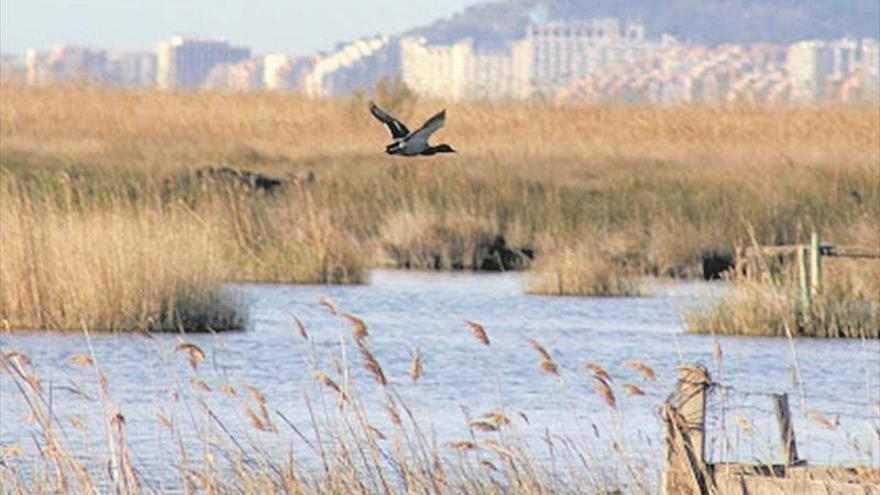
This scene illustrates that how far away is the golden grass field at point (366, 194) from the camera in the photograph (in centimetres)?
1650

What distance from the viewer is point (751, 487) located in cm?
770

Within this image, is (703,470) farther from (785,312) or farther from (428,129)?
(785,312)

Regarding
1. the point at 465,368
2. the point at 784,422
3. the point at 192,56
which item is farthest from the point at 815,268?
the point at 192,56

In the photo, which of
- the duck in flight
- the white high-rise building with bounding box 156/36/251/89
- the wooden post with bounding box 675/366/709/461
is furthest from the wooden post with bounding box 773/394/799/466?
the white high-rise building with bounding box 156/36/251/89

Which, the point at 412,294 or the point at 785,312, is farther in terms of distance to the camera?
the point at 412,294

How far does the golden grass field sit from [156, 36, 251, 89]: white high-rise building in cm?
13721

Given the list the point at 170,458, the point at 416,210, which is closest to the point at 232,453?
the point at 170,458

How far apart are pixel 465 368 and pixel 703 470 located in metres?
7.92

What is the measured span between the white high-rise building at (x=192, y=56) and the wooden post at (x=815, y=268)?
6051 inches

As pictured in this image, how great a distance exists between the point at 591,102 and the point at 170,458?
26.7 m

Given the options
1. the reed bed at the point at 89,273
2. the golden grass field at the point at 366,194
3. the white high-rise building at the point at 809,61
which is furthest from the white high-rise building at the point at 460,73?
the white high-rise building at the point at 809,61

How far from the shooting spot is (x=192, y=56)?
18700 centimetres

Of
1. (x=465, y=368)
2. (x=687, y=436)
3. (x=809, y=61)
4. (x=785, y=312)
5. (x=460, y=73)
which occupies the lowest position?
(x=809, y=61)

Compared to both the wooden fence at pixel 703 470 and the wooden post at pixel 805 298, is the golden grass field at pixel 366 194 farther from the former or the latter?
the wooden fence at pixel 703 470
